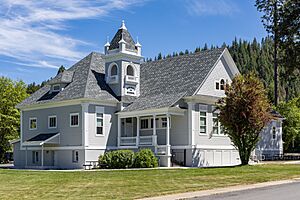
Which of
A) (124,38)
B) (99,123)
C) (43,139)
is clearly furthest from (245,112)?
(43,139)

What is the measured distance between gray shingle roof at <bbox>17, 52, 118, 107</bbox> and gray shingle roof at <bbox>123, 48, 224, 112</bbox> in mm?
2770

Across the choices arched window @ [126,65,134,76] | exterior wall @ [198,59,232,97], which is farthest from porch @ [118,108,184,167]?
arched window @ [126,65,134,76]

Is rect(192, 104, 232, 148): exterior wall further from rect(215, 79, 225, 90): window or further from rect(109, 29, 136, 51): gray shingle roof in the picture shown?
rect(109, 29, 136, 51): gray shingle roof

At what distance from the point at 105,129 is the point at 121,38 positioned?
317 inches

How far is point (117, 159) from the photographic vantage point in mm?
38562

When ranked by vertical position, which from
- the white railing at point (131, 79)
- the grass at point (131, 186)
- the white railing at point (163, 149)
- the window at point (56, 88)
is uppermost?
the white railing at point (131, 79)

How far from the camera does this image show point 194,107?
40.4 meters

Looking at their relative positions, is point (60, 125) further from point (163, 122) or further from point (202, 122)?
point (202, 122)

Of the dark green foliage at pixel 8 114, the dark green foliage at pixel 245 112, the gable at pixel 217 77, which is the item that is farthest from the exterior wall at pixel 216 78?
the dark green foliage at pixel 8 114

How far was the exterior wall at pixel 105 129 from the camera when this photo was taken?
41.5 metres

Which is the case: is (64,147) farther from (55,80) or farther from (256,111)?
(256,111)

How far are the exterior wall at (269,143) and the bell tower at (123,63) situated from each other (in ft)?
43.4

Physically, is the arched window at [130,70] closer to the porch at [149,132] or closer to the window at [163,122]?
the porch at [149,132]

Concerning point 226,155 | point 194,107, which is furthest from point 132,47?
point 226,155
